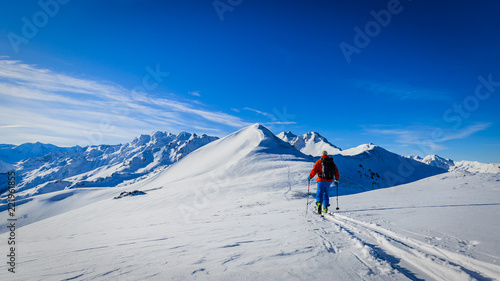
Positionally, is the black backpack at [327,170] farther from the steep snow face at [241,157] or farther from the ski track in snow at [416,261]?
the steep snow face at [241,157]

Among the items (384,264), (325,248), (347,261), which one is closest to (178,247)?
(325,248)

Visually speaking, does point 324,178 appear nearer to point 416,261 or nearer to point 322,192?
point 322,192

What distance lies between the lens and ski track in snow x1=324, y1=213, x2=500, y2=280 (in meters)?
3.43

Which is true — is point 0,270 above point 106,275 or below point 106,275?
below

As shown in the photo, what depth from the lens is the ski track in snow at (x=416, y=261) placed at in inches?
135

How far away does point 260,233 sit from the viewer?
6539 mm

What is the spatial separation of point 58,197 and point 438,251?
4524 inches

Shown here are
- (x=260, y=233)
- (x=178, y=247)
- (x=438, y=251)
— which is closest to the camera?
(x=438, y=251)

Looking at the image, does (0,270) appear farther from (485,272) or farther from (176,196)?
(176,196)

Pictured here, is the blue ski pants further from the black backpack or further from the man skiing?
the black backpack

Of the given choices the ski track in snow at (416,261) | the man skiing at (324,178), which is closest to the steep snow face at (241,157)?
the man skiing at (324,178)

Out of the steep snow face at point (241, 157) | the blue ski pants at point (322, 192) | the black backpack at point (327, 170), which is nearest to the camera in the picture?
the blue ski pants at point (322, 192)

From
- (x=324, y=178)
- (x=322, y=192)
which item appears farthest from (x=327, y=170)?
(x=322, y=192)

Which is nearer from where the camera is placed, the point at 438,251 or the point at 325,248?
the point at 438,251
